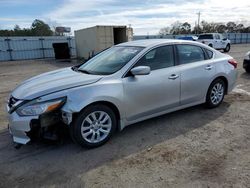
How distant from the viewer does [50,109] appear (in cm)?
309

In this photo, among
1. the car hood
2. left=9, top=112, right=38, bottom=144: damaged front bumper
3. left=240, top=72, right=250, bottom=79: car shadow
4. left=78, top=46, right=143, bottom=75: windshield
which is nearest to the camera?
left=9, top=112, right=38, bottom=144: damaged front bumper

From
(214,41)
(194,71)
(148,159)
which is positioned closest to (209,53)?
(194,71)

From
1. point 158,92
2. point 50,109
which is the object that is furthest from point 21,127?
point 158,92

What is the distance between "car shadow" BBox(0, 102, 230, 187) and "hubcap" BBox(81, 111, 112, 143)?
17cm

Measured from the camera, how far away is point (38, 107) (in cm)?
308

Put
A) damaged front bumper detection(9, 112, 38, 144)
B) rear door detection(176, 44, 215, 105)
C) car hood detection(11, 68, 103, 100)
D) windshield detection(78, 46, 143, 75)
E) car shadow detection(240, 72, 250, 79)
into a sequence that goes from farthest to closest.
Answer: car shadow detection(240, 72, 250, 79) < rear door detection(176, 44, 215, 105) < windshield detection(78, 46, 143, 75) < car hood detection(11, 68, 103, 100) < damaged front bumper detection(9, 112, 38, 144)

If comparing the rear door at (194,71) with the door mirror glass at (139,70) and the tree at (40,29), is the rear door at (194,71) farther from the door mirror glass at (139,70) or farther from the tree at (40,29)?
the tree at (40,29)

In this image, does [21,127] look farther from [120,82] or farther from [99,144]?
[120,82]

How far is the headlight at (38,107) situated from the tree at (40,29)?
3701cm

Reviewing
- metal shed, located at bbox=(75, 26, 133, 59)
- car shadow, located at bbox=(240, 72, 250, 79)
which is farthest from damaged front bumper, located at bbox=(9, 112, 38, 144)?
metal shed, located at bbox=(75, 26, 133, 59)

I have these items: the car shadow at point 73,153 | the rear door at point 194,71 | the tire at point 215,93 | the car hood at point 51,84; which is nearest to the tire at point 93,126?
the car shadow at point 73,153

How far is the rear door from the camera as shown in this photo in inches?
167

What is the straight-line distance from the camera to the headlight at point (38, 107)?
308cm

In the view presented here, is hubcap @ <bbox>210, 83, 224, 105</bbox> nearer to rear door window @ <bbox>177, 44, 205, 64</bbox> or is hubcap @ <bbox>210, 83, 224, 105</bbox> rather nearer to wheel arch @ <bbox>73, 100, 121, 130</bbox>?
rear door window @ <bbox>177, 44, 205, 64</bbox>
